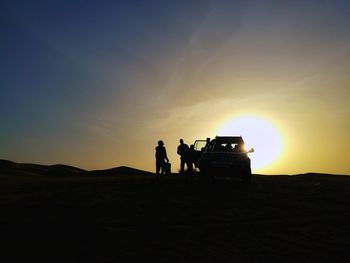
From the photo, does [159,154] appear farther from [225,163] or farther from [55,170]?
[55,170]

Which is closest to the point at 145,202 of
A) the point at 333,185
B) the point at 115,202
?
the point at 115,202

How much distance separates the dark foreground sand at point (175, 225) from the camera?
750 cm

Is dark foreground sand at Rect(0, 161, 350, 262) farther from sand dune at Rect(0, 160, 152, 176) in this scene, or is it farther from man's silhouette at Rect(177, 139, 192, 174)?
sand dune at Rect(0, 160, 152, 176)

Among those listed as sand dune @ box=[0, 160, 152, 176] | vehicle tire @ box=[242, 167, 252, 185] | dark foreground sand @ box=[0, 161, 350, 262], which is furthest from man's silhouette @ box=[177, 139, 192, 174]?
sand dune @ box=[0, 160, 152, 176]

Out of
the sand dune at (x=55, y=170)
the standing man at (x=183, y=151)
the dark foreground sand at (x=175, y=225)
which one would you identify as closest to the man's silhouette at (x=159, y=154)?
the standing man at (x=183, y=151)

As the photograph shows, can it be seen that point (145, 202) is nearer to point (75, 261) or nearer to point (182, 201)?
point (182, 201)

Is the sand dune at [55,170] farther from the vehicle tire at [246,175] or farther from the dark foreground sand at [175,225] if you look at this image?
the dark foreground sand at [175,225]

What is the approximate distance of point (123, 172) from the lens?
36.0 metres

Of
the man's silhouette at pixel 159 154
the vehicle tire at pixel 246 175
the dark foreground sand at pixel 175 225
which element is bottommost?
the dark foreground sand at pixel 175 225

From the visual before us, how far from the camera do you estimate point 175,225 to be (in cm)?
980

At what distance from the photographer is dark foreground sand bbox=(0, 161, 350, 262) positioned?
7.50 meters

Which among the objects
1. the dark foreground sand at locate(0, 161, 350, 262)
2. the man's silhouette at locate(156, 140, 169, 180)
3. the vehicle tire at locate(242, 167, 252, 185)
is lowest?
the dark foreground sand at locate(0, 161, 350, 262)

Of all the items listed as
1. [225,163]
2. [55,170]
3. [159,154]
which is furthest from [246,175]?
[55,170]

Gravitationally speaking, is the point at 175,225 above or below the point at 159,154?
below
